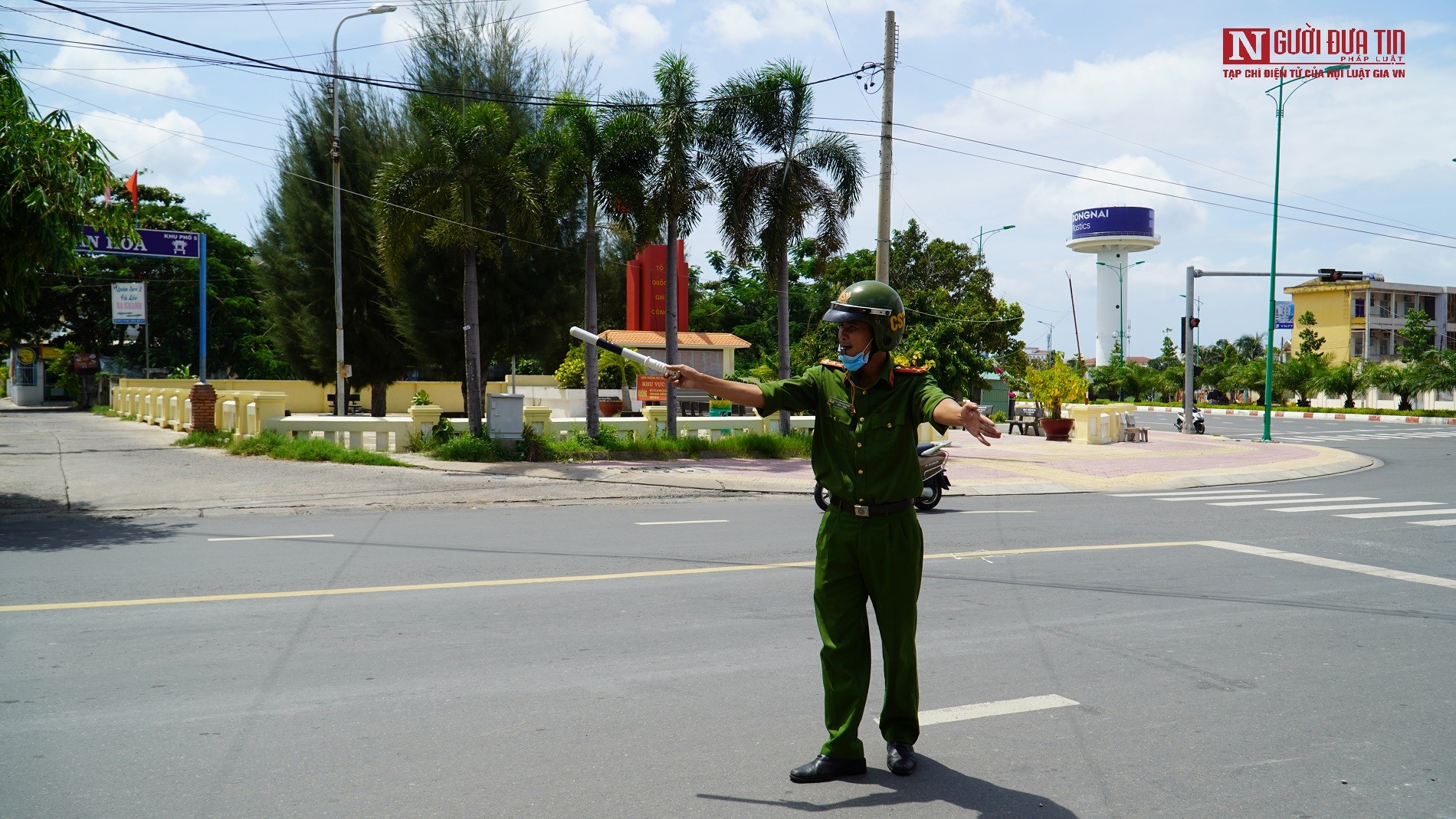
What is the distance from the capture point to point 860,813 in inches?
148

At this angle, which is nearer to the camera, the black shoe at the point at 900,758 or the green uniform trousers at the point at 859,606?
the green uniform trousers at the point at 859,606

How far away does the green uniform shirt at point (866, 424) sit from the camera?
4.00 m

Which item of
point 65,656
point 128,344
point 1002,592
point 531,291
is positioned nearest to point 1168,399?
point 531,291

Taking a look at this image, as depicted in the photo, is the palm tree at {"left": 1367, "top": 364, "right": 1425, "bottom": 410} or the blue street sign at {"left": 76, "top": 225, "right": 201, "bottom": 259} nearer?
the blue street sign at {"left": 76, "top": 225, "right": 201, "bottom": 259}

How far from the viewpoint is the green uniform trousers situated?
3.99 meters

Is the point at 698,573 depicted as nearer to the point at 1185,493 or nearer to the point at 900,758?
the point at 900,758

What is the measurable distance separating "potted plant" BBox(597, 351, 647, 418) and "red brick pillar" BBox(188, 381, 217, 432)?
1279 centimetres

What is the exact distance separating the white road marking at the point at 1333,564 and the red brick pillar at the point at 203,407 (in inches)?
815

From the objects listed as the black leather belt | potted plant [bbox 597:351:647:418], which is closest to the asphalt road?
the black leather belt

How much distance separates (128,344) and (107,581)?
47714mm

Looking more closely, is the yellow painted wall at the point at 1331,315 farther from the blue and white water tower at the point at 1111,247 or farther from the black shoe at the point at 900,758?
the black shoe at the point at 900,758

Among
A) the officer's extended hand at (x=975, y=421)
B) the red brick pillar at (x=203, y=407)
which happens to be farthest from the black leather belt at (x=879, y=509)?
the red brick pillar at (x=203, y=407)

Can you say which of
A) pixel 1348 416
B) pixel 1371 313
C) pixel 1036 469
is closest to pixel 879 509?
pixel 1036 469

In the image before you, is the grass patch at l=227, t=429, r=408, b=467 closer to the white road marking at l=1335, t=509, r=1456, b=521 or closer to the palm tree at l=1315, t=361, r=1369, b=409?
the white road marking at l=1335, t=509, r=1456, b=521
